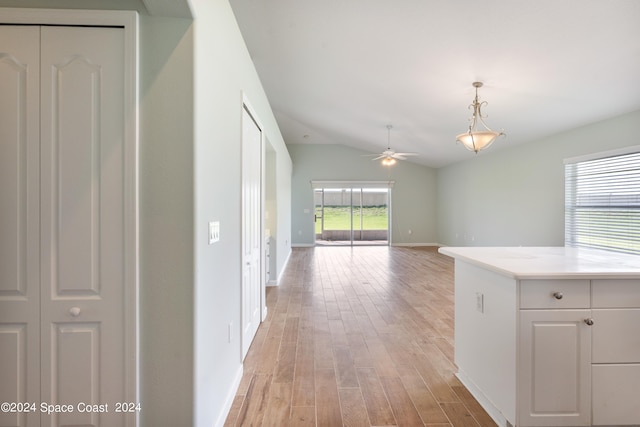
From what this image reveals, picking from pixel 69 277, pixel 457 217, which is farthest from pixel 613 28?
pixel 457 217

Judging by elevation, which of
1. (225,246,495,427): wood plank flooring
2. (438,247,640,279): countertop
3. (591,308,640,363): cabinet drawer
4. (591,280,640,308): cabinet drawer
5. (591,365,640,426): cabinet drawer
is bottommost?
(225,246,495,427): wood plank flooring

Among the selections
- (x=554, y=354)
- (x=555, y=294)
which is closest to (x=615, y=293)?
(x=555, y=294)

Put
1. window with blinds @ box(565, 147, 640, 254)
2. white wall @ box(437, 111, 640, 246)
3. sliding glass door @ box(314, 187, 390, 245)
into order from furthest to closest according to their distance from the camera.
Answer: sliding glass door @ box(314, 187, 390, 245) < white wall @ box(437, 111, 640, 246) < window with blinds @ box(565, 147, 640, 254)

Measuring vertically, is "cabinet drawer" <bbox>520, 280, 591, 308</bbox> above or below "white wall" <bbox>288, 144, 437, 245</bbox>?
below

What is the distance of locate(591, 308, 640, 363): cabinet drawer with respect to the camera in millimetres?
1591

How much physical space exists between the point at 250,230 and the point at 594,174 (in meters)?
5.04

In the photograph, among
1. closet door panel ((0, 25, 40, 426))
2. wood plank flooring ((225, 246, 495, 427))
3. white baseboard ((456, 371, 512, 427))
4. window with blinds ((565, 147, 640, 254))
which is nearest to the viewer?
closet door panel ((0, 25, 40, 426))

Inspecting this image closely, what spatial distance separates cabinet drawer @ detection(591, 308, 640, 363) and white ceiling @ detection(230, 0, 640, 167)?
7.52ft

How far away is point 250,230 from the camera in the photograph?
9.15 ft

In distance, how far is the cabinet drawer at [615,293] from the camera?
159 centimetres

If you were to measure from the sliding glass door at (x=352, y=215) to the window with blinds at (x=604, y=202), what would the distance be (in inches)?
224

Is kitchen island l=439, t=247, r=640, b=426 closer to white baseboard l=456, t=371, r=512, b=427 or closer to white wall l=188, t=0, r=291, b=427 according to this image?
white baseboard l=456, t=371, r=512, b=427

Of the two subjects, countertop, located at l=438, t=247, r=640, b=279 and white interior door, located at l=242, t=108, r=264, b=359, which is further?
white interior door, located at l=242, t=108, r=264, b=359

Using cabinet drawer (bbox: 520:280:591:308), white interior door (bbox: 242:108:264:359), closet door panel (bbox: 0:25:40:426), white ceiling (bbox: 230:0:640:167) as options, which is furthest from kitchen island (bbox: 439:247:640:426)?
closet door panel (bbox: 0:25:40:426)
